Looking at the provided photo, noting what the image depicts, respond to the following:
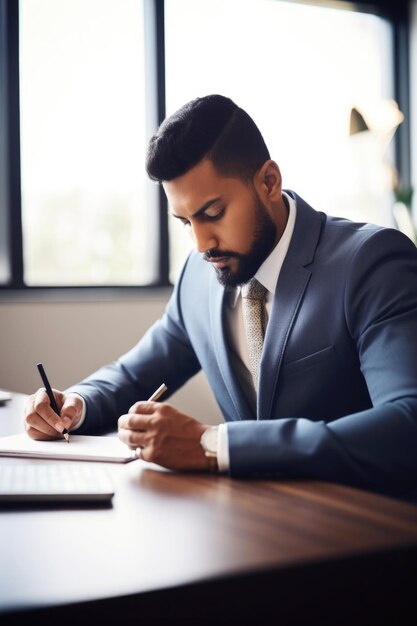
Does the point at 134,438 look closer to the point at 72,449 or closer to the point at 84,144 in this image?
the point at 72,449

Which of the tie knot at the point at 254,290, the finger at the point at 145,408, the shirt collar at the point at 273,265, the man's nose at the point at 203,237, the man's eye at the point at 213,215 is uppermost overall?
the man's eye at the point at 213,215

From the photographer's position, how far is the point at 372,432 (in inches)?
41.7

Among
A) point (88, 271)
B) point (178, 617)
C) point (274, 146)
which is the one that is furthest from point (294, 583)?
point (274, 146)

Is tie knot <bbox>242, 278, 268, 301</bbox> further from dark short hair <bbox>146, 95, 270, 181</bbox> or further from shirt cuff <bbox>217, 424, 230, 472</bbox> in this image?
shirt cuff <bbox>217, 424, 230, 472</bbox>

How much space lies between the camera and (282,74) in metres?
4.29

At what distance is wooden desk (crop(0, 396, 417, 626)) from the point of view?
2.05 feet

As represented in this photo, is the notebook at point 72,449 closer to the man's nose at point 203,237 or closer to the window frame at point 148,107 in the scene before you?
the man's nose at point 203,237

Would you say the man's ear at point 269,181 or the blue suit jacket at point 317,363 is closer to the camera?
the blue suit jacket at point 317,363

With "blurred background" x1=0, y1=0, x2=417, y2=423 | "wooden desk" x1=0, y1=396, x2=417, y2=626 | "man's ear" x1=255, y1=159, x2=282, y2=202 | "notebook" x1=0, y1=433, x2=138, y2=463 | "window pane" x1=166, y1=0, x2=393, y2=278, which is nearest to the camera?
"wooden desk" x1=0, y1=396, x2=417, y2=626

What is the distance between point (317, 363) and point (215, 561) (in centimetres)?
76

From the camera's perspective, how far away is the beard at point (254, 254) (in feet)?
5.09

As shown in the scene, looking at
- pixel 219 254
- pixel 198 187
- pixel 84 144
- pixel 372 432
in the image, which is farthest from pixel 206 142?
pixel 84 144

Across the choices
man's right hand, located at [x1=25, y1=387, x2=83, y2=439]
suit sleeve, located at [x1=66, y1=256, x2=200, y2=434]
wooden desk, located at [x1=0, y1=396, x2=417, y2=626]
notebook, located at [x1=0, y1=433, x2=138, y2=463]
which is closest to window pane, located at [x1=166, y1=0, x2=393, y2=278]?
suit sleeve, located at [x1=66, y1=256, x2=200, y2=434]

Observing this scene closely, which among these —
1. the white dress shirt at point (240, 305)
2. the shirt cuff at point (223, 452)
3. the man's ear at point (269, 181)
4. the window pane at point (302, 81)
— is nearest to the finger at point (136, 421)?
the shirt cuff at point (223, 452)
